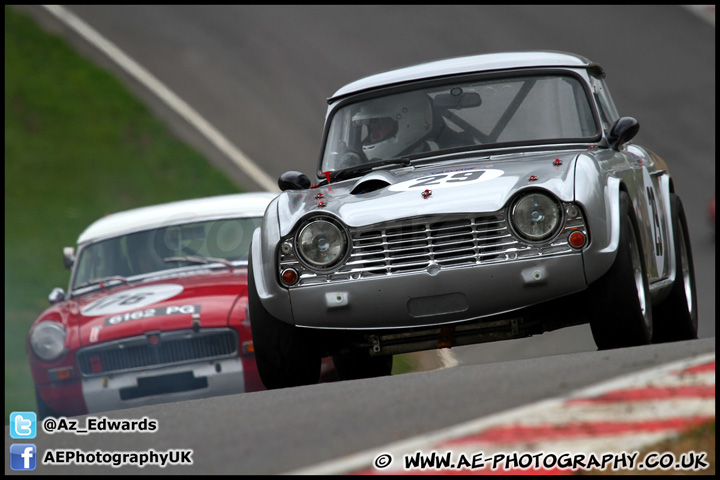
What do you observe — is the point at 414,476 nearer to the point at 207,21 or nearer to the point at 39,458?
the point at 39,458

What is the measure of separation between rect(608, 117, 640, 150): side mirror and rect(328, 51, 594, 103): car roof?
0.58 meters

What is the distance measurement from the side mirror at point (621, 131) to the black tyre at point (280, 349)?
7.21 ft

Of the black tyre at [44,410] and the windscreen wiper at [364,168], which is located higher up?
the windscreen wiper at [364,168]

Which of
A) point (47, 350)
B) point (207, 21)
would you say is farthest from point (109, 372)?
point (207, 21)

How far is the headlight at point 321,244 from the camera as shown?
241 inches

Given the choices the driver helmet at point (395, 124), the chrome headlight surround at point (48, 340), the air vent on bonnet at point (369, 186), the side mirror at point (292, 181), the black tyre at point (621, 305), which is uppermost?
the driver helmet at point (395, 124)

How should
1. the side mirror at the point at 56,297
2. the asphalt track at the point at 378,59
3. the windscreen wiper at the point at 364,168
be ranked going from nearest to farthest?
the windscreen wiper at the point at 364,168
the side mirror at the point at 56,297
the asphalt track at the point at 378,59

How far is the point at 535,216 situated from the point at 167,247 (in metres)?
4.45

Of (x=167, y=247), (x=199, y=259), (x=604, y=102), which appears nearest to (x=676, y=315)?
(x=604, y=102)

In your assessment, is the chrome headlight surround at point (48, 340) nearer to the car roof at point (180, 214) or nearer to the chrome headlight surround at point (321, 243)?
the car roof at point (180, 214)

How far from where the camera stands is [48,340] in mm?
8453

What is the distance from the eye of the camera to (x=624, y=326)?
5.88 meters

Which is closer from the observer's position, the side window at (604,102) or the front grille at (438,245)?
the front grille at (438,245)

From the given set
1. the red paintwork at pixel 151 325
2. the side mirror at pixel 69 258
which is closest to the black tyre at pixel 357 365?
the red paintwork at pixel 151 325
